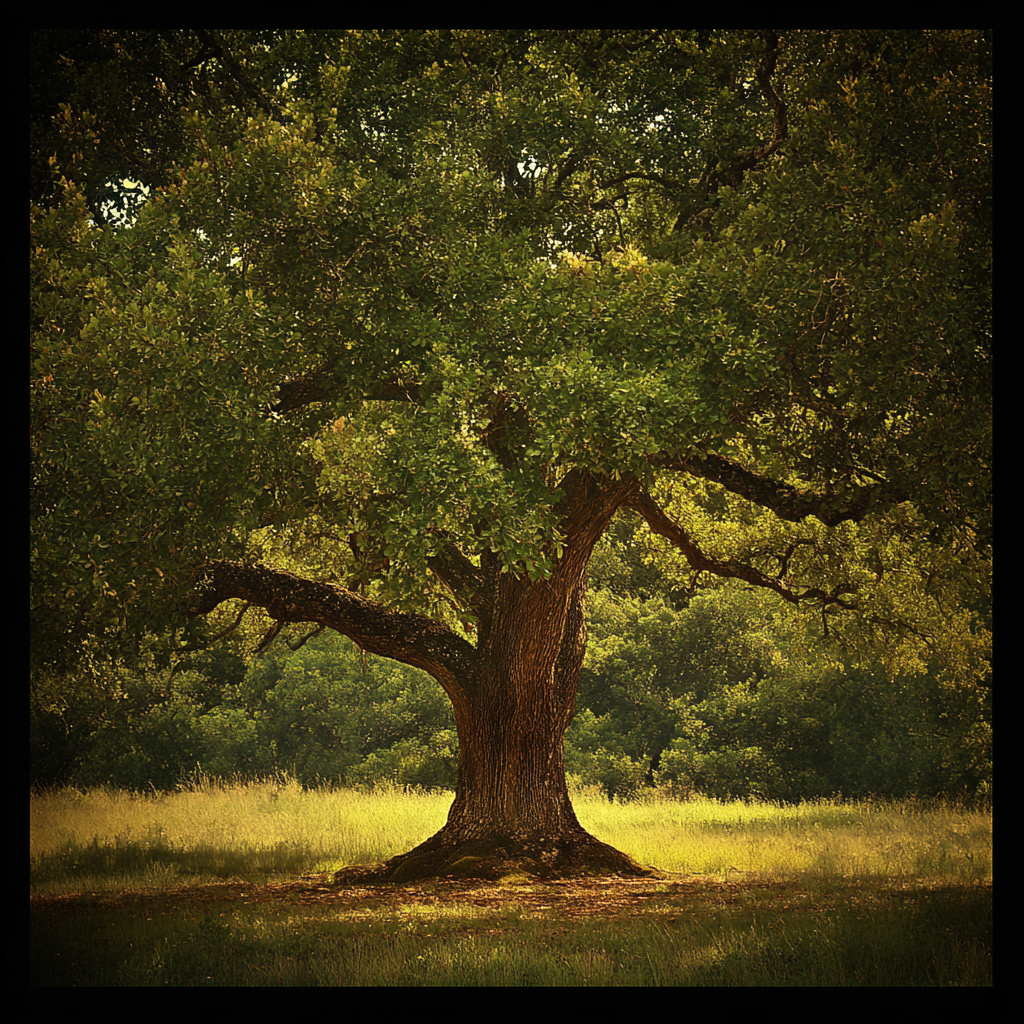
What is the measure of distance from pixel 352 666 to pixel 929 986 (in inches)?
779

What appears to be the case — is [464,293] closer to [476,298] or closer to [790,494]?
[476,298]

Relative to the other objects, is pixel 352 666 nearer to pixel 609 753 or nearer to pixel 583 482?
pixel 609 753

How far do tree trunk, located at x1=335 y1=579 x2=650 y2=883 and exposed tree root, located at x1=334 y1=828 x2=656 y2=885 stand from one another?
0.04 ft

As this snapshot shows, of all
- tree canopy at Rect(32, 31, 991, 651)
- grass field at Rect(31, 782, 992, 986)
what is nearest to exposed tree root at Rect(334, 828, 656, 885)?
grass field at Rect(31, 782, 992, 986)

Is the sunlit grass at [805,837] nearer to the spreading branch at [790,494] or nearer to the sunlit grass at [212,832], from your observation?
the sunlit grass at [212,832]

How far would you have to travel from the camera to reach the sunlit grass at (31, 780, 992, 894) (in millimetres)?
13898

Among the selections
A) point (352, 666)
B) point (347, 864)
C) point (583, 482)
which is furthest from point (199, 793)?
point (583, 482)

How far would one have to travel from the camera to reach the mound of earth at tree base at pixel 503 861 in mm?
12273

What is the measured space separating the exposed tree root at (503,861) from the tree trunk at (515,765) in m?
0.01

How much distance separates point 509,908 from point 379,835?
638cm

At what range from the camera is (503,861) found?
12336 mm

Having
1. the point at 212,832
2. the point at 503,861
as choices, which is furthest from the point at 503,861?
the point at 212,832

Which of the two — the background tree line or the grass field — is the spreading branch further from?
the background tree line

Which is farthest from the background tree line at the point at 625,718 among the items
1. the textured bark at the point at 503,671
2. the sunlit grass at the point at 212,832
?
the textured bark at the point at 503,671
